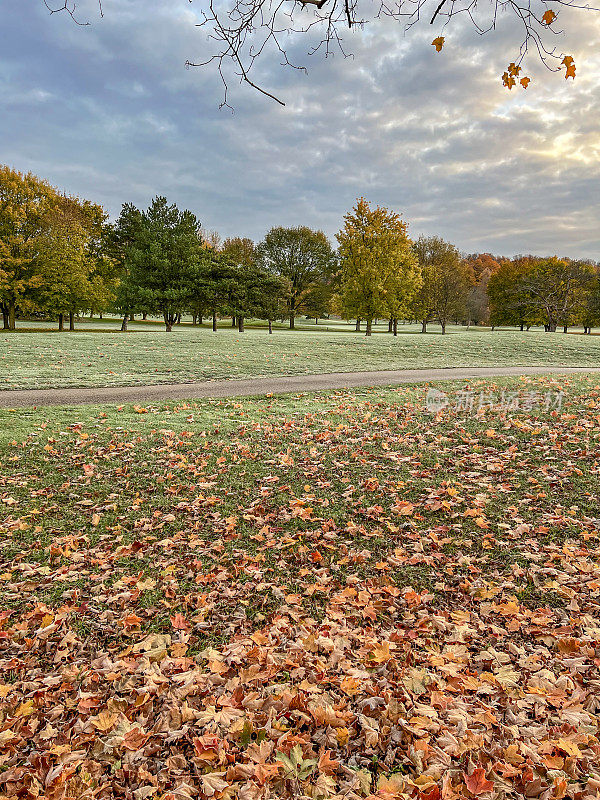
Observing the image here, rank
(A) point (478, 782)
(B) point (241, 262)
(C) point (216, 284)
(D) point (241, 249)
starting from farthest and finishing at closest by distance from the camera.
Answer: (D) point (241, 249) → (B) point (241, 262) → (C) point (216, 284) → (A) point (478, 782)

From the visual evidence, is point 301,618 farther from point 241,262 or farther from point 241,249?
point 241,249

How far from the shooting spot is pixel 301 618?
11.9 ft

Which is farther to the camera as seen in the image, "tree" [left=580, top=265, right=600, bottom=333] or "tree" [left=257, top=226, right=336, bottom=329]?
"tree" [left=257, top=226, right=336, bottom=329]

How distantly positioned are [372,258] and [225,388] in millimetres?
25162

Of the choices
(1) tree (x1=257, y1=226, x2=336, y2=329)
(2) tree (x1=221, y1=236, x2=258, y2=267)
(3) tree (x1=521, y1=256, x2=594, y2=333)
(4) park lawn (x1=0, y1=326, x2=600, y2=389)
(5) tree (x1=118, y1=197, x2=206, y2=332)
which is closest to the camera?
(4) park lawn (x1=0, y1=326, x2=600, y2=389)

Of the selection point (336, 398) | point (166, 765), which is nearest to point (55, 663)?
point (166, 765)

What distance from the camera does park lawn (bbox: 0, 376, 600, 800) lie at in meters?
2.31

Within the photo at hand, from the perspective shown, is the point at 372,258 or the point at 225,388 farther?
the point at 372,258

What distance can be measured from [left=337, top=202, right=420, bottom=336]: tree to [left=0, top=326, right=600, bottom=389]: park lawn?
6.94m

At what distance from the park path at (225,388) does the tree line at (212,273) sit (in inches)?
747

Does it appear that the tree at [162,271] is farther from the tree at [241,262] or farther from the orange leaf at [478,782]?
the orange leaf at [478,782]

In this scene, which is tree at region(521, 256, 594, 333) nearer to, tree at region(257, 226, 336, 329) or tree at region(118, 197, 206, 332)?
tree at region(257, 226, 336, 329)

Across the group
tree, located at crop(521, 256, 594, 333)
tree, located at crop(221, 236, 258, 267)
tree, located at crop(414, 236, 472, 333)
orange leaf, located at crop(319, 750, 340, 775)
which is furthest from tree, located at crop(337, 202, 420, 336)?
orange leaf, located at crop(319, 750, 340, 775)

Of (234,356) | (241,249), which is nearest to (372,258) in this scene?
(234,356)
